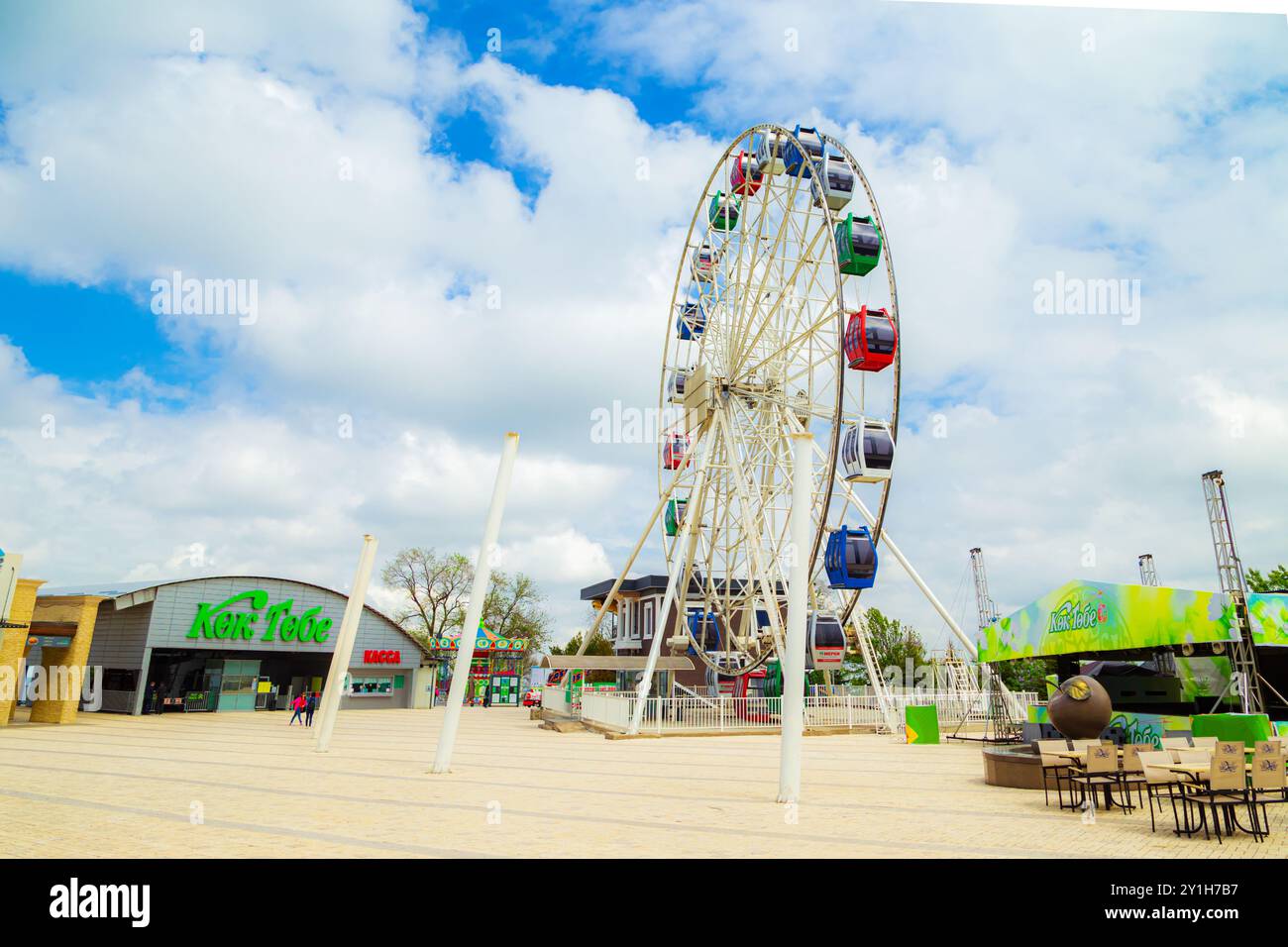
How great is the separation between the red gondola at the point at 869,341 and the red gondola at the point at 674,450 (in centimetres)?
926

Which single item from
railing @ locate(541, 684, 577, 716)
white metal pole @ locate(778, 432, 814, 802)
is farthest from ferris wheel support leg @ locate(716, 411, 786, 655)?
white metal pole @ locate(778, 432, 814, 802)

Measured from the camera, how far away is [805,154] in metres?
21.4

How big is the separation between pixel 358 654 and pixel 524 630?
817 inches

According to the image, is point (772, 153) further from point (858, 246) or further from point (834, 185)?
point (858, 246)

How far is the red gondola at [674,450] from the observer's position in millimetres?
28250

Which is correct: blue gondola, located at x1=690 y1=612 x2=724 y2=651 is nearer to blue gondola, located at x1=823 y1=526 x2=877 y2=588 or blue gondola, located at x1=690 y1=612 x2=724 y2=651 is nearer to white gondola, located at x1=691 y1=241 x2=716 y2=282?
blue gondola, located at x1=823 y1=526 x2=877 y2=588

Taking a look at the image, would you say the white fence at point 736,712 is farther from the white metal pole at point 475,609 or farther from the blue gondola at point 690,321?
the blue gondola at point 690,321

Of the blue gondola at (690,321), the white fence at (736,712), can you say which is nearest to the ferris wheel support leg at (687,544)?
the white fence at (736,712)

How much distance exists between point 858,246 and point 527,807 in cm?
1597

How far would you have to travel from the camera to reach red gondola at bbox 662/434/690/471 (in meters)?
28.2

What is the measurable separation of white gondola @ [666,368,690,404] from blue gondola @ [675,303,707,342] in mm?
1223

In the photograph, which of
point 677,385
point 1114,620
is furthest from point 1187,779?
point 677,385

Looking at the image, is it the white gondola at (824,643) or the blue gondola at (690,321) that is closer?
the white gondola at (824,643)
